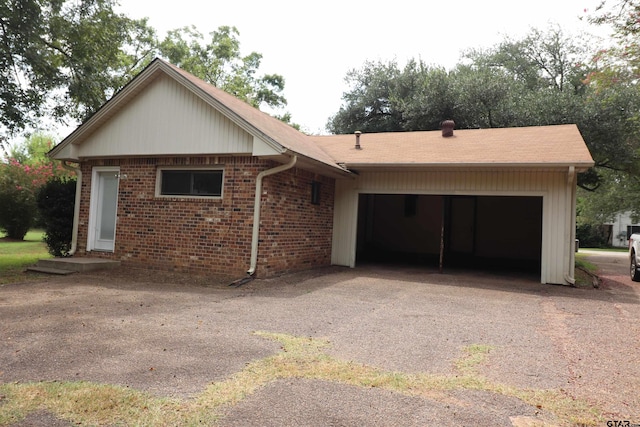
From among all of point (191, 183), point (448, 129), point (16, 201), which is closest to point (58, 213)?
point (191, 183)

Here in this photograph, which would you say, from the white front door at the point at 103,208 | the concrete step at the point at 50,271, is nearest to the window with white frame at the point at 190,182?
the white front door at the point at 103,208

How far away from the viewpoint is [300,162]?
9336 mm

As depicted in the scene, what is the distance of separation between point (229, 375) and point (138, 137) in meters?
8.05

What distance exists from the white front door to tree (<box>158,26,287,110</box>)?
22.1 metres

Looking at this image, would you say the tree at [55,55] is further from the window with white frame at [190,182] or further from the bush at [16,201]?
the bush at [16,201]

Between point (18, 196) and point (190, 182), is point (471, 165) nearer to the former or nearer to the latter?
point (190, 182)

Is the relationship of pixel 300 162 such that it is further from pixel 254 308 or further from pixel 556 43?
pixel 556 43

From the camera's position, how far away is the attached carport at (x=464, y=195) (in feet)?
32.2

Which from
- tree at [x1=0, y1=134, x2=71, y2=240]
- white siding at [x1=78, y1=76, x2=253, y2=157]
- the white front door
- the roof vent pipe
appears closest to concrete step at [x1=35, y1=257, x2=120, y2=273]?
the white front door

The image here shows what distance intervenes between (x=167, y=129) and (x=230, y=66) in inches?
1046

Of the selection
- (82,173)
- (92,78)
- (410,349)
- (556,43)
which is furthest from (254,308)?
(556,43)

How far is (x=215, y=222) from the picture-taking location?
9.34 meters

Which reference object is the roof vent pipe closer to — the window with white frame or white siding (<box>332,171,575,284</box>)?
white siding (<box>332,171,575,284</box>)

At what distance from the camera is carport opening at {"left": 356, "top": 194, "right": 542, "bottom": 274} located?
16.4m
